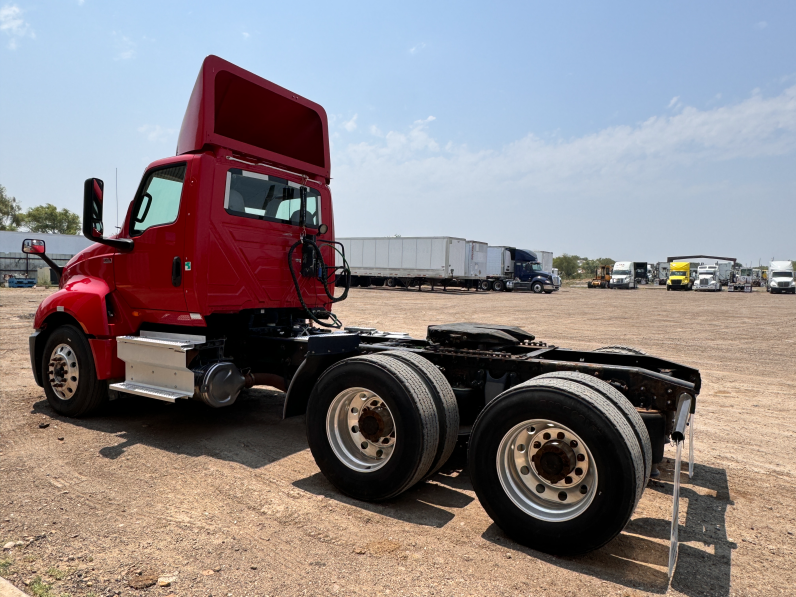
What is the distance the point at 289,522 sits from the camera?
3.56 m

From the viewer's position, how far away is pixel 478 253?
40875mm

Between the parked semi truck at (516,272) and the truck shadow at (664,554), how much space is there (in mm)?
38979

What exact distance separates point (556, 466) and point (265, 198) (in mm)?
3921

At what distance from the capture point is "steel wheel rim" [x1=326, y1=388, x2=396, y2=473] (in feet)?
12.9

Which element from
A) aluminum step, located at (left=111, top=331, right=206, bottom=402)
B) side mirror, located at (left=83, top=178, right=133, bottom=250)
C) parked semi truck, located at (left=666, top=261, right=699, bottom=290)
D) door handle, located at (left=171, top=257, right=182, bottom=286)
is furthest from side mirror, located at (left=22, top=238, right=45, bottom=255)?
parked semi truck, located at (left=666, top=261, right=699, bottom=290)

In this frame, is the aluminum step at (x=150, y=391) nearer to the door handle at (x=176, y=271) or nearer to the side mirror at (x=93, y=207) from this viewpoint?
the door handle at (x=176, y=271)

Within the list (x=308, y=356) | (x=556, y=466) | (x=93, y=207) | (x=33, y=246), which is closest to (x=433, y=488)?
(x=556, y=466)

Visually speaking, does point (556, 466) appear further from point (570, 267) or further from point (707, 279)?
point (570, 267)

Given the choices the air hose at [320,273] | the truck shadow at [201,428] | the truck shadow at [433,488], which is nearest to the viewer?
the truck shadow at [433,488]

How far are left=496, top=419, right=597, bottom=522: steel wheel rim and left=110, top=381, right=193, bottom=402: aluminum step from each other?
122 inches

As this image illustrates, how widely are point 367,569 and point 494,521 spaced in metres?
0.89

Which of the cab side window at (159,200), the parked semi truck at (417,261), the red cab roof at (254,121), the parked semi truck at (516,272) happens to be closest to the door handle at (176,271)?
the cab side window at (159,200)

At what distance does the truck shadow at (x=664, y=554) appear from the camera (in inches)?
115

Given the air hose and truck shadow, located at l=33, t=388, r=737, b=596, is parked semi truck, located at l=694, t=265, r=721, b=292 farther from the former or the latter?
the air hose
